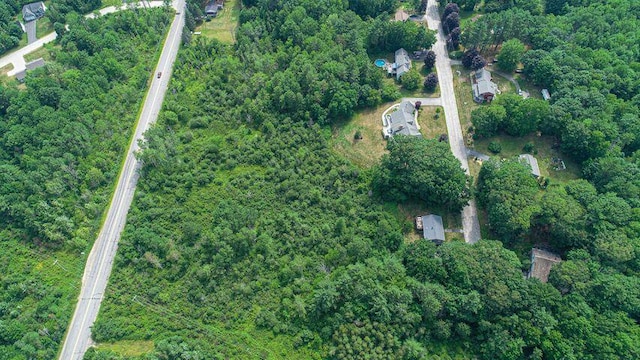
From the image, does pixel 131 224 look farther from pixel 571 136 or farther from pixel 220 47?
pixel 571 136

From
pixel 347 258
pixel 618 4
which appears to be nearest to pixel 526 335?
pixel 347 258

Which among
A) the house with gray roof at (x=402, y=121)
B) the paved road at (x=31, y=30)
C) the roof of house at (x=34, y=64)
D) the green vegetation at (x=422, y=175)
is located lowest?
the green vegetation at (x=422, y=175)

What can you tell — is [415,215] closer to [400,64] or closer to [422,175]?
[422,175]

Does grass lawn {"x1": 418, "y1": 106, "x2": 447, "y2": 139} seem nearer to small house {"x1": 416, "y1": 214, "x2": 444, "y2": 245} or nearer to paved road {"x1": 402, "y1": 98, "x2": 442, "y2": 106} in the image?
paved road {"x1": 402, "y1": 98, "x2": 442, "y2": 106}

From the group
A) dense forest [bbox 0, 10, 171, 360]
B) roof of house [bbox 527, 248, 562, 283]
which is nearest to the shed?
roof of house [bbox 527, 248, 562, 283]

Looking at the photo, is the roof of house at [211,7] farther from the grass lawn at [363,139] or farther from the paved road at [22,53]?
the grass lawn at [363,139]

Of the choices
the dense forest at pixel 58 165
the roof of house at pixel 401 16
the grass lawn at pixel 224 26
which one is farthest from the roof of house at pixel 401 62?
the dense forest at pixel 58 165

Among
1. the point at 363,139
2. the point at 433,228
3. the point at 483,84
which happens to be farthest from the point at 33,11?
the point at 433,228

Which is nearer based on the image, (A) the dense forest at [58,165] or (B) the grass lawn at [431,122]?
(A) the dense forest at [58,165]
